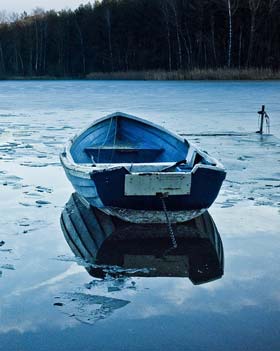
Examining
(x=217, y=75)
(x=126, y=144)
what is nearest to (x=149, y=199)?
(x=126, y=144)

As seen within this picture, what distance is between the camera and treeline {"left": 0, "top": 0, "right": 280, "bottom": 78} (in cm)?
4244

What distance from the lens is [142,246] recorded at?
5.36 metres

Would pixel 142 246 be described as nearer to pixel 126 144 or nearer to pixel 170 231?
pixel 170 231

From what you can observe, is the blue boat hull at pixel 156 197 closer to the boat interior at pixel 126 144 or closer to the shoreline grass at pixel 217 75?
the boat interior at pixel 126 144

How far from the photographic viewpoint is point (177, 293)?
13.8 ft

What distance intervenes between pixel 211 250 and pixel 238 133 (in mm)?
8377

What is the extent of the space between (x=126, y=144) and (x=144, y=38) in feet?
145

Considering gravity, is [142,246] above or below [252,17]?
below

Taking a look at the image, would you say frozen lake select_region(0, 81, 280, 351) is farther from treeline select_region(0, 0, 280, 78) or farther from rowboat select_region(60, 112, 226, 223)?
treeline select_region(0, 0, 280, 78)

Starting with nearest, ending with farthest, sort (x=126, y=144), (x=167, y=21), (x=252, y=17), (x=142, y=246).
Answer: (x=142, y=246) → (x=126, y=144) → (x=252, y=17) → (x=167, y=21)

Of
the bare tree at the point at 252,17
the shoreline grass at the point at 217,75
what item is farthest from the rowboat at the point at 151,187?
the bare tree at the point at 252,17

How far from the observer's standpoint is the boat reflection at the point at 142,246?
4.71 metres

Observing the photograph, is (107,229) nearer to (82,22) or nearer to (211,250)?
(211,250)

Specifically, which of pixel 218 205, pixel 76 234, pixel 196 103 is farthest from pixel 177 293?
pixel 196 103
